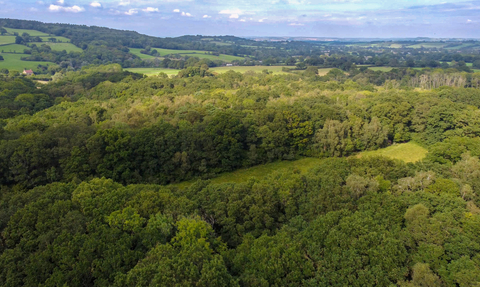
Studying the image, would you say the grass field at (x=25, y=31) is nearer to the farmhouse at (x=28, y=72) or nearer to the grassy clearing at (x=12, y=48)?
the grassy clearing at (x=12, y=48)

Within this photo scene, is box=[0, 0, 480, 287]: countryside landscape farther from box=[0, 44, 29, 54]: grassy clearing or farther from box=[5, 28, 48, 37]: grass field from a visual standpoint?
box=[5, 28, 48, 37]: grass field

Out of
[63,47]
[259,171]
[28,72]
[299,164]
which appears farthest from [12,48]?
[299,164]

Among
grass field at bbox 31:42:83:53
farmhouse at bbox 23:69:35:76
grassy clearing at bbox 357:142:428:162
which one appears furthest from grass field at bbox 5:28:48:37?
grassy clearing at bbox 357:142:428:162

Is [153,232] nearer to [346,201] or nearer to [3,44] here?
[346,201]

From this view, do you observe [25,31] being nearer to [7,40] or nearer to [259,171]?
[7,40]

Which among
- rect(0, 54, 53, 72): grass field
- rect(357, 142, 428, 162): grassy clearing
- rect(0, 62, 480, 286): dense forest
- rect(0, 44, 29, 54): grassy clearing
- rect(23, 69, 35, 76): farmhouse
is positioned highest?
rect(0, 44, 29, 54): grassy clearing
